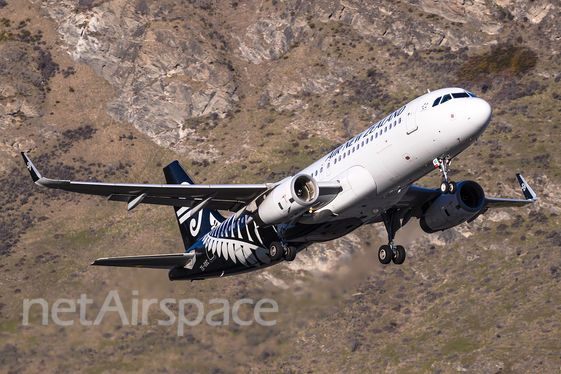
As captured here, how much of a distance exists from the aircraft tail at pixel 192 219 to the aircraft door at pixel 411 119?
1891 cm

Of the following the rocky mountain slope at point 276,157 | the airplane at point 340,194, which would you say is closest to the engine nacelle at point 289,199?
the airplane at point 340,194

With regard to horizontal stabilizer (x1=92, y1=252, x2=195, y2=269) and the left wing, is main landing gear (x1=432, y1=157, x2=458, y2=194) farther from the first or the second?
horizontal stabilizer (x1=92, y1=252, x2=195, y2=269)

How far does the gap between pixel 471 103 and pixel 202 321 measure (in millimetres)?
48602


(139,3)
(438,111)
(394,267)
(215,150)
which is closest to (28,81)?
(139,3)

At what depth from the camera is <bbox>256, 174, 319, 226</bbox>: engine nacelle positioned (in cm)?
3291

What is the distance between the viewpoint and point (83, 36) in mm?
131375

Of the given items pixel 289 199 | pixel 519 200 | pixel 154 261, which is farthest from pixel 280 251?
pixel 519 200

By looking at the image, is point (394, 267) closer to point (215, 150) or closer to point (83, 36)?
point (215, 150)

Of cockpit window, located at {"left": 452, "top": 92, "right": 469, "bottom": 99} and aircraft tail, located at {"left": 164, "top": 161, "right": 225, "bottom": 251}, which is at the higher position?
aircraft tail, located at {"left": 164, "top": 161, "right": 225, "bottom": 251}

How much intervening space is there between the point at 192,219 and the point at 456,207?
1945 cm

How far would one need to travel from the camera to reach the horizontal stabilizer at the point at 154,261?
3856cm

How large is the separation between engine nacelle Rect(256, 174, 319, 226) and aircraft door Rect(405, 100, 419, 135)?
214 inches

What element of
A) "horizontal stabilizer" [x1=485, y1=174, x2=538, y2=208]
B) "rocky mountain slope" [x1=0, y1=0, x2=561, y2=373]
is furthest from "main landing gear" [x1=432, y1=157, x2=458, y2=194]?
"rocky mountain slope" [x1=0, y1=0, x2=561, y2=373]

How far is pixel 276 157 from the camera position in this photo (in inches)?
4035
